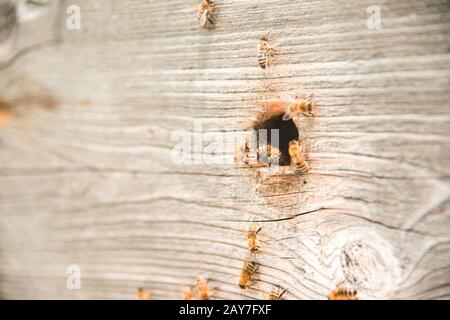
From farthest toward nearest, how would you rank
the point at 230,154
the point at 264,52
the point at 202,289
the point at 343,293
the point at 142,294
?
the point at 142,294 → the point at 202,289 → the point at 230,154 → the point at 264,52 → the point at 343,293

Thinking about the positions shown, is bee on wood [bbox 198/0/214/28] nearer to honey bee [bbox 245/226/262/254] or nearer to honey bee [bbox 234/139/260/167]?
honey bee [bbox 234/139/260/167]

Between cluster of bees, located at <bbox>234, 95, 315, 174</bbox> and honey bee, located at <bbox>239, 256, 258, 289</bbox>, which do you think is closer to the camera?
cluster of bees, located at <bbox>234, 95, 315, 174</bbox>

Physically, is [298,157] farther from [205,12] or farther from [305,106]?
[205,12]

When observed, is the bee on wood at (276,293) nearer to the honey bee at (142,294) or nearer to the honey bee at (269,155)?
the honey bee at (269,155)

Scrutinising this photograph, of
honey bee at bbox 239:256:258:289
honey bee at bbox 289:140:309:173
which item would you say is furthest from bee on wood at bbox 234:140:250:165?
honey bee at bbox 239:256:258:289

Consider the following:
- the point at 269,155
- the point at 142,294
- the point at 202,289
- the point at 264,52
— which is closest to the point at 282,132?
the point at 269,155
